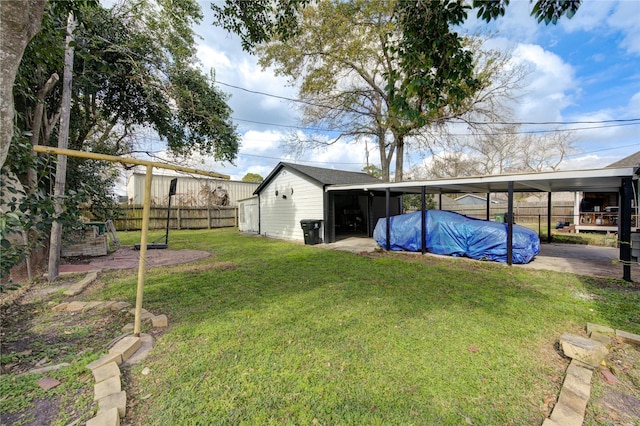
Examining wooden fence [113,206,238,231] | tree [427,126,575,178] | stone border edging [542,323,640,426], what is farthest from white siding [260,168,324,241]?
tree [427,126,575,178]

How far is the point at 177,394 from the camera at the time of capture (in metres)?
2.00

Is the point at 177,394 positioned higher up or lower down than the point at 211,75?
lower down

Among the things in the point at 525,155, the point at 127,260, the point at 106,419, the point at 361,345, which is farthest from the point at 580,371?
the point at 525,155

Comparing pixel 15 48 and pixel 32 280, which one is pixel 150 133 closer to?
pixel 32 280

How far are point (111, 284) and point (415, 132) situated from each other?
50.3ft

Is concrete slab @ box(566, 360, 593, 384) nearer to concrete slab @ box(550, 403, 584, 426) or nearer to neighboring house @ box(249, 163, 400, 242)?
concrete slab @ box(550, 403, 584, 426)

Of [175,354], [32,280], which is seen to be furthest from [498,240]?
[32,280]

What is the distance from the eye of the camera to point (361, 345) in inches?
107

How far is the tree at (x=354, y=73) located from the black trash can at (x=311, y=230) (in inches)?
210

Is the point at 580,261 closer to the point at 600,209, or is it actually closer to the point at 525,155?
the point at 600,209

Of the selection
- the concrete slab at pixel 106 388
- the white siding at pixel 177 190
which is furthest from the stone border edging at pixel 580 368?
the white siding at pixel 177 190

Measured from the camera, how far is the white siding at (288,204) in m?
11.1

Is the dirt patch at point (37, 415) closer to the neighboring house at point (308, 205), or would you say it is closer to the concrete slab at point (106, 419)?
the concrete slab at point (106, 419)

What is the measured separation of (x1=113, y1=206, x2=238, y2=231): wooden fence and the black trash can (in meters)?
9.85
